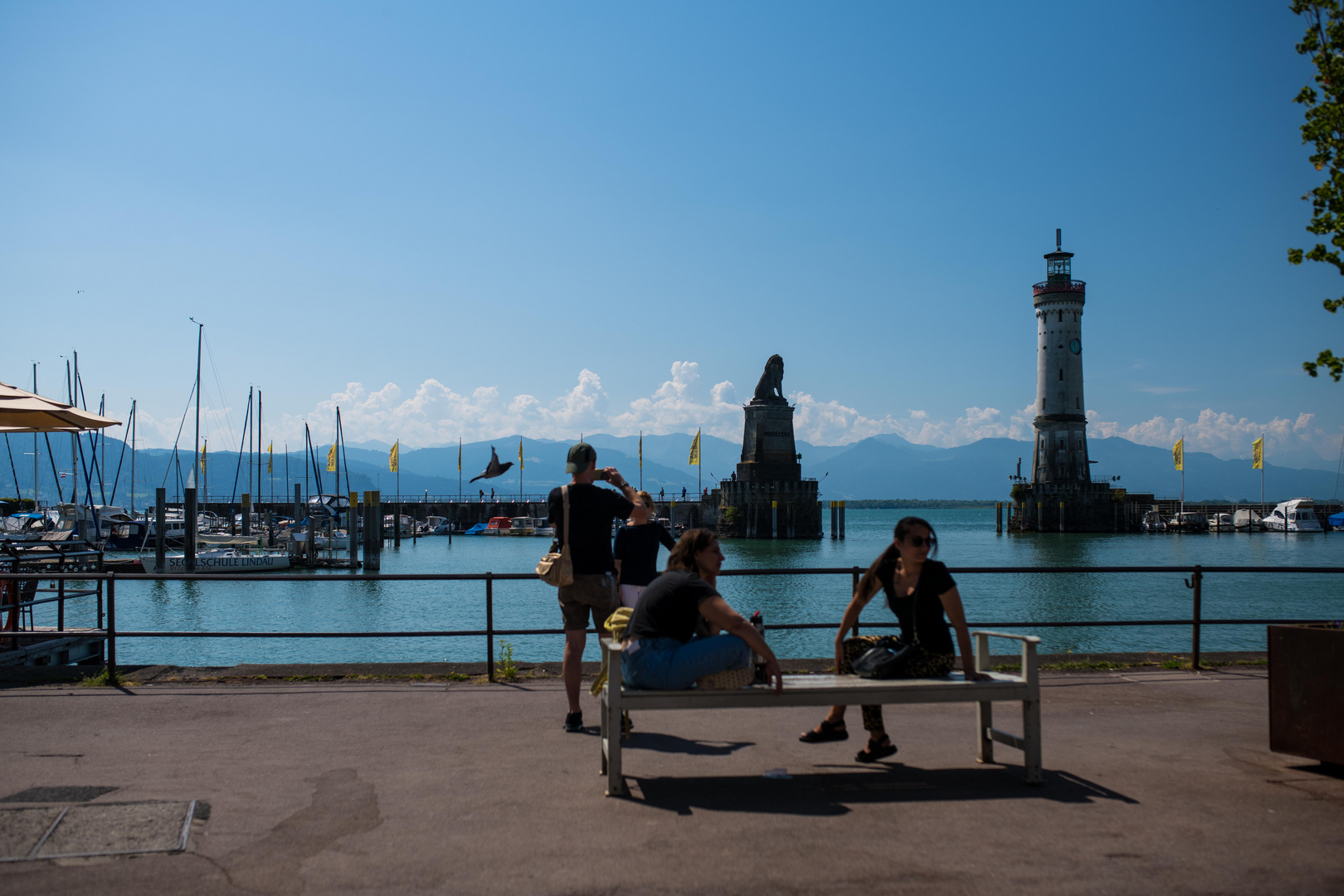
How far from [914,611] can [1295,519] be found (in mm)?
115938

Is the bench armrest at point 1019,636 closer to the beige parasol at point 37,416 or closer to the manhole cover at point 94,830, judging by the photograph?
the manhole cover at point 94,830

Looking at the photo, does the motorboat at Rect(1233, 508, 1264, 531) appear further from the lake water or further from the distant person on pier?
the distant person on pier

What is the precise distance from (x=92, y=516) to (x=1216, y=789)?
65.8m

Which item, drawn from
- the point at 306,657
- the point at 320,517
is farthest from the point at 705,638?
the point at 320,517

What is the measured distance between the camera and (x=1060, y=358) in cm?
8119

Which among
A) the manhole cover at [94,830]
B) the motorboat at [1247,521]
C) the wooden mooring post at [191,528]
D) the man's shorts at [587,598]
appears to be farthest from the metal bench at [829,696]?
the motorboat at [1247,521]

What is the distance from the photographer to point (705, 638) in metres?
4.93

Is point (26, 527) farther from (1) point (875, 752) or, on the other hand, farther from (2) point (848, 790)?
(2) point (848, 790)

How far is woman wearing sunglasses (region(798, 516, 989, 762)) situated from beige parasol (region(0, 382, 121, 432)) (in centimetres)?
808

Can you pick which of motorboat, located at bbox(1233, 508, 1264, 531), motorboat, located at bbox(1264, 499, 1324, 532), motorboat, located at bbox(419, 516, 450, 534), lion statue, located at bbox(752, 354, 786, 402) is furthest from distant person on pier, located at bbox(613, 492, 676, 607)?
motorboat, located at bbox(1233, 508, 1264, 531)

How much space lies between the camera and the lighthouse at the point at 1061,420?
8156cm

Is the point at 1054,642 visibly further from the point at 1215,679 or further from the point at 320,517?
the point at 320,517

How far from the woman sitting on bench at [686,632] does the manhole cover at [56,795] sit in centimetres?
273

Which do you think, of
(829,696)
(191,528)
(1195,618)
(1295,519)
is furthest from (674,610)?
(1295,519)
